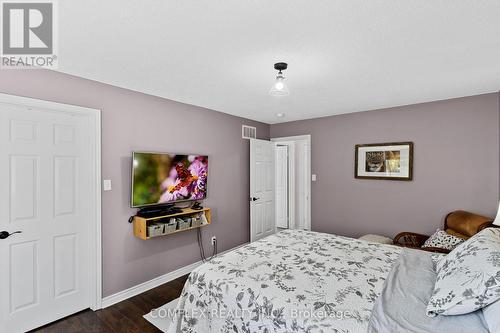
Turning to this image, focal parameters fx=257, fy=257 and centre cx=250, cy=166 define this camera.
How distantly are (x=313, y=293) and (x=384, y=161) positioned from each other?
2903 millimetres

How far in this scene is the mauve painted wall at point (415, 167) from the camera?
3178 millimetres

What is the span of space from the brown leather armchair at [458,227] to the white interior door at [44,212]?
12.3ft

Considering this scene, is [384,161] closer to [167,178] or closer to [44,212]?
[167,178]

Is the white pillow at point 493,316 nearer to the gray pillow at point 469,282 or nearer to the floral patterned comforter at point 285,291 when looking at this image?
the gray pillow at point 469,282

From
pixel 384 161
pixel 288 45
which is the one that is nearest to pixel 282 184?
pixel 384 161

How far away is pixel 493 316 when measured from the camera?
3.89ft

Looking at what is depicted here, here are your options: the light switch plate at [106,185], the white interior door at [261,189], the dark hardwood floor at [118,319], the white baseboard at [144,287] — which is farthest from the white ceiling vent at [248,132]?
the dark hardwood floor at [118,319]

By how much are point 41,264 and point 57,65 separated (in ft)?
6.03

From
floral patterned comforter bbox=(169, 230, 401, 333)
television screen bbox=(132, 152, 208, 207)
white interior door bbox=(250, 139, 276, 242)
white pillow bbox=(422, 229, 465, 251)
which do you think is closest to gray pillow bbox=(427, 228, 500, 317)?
floral patterned comforter bbox=(169, 230, 401, 333)

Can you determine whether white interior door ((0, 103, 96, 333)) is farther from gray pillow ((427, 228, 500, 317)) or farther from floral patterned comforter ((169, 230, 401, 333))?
gray pillow ((427, 228, 500, 317))

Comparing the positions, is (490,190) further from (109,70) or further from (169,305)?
(109,70)

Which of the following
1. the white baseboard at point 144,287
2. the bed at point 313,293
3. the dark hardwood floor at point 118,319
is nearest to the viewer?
the bed at point 313,293

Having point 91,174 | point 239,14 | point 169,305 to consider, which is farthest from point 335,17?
point 169,305

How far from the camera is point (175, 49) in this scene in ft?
6.57
